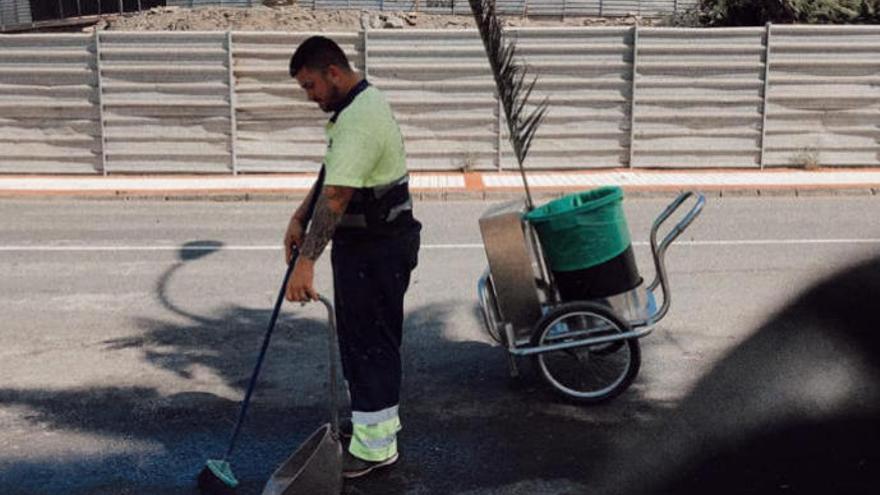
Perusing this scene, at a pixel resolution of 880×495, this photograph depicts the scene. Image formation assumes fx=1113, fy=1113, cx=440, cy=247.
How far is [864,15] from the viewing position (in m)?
18.6

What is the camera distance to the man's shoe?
17.2 ft

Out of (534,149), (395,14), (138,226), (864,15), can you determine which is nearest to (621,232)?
(138,226)

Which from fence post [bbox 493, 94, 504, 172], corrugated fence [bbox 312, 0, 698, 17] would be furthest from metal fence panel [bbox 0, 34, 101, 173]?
corrugated fence [bbox 312, 0, 698, 17]

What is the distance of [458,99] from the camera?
15727 millimetres

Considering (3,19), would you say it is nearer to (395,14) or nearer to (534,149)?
(395,14)

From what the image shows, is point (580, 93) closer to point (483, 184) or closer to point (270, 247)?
point (483, 184)

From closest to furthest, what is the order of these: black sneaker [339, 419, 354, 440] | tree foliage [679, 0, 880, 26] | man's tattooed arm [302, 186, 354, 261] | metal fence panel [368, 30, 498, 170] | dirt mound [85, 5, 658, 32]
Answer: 1. man's tattooed arm [302, 186, 354, 261]
2. black sneaker [339, 419, 354, 440]
3. metal fence panel [368, 30, 498, 170]
4. tree foliage [679, 0, 880, 26]
5. dirt mound [85, 5, 658, 32]

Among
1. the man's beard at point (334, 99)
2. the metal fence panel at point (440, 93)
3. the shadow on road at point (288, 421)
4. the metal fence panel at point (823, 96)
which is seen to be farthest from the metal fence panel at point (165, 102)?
the man's beard at point (334, 99)

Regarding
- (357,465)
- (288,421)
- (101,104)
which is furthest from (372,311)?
(101,104)

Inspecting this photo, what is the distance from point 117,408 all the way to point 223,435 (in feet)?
2.74

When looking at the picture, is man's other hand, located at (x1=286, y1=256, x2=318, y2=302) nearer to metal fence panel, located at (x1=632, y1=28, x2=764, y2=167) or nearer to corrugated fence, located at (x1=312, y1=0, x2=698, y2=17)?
metal fence panel, located at (x1=632, y1=28, x2=764, y2=167)

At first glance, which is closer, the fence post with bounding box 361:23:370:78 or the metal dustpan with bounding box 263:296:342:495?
the metal dustpan with bounding box 263:296:342:495

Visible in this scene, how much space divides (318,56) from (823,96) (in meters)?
12.4

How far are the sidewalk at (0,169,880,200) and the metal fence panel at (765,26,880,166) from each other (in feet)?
1.04
